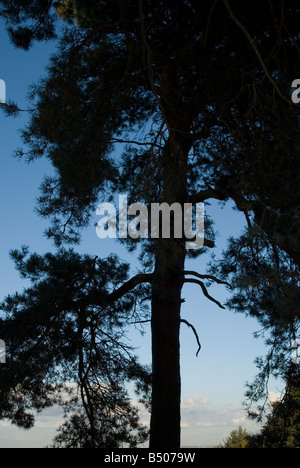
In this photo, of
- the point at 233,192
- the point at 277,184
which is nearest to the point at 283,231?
the point at 277,184

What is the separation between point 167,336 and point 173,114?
1.93m

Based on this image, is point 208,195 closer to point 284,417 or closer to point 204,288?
point 204,288

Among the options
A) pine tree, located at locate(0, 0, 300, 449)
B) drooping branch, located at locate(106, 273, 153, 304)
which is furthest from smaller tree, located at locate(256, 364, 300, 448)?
drooping branch, located at locate(106, 273, 153, 304)

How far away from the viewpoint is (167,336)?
4.48 metres

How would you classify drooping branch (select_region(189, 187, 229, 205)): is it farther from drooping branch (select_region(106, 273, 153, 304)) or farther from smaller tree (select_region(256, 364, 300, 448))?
smaller tree (select_region(256, 364, 300, 448))

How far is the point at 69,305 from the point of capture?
4.80 metres

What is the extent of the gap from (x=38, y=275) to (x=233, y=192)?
2007mm

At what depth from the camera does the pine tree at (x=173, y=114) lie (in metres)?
3.73

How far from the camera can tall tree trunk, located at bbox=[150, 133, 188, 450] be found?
13.7 ft

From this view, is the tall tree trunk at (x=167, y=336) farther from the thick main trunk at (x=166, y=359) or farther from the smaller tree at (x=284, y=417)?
the smaller tree at (x=284, y=417)

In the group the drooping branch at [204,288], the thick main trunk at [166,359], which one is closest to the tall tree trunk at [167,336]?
the thick main trunk at [166,359]

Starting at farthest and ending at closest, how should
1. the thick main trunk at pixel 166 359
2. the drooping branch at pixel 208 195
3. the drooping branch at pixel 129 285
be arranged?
the drooping branch at pixel 129 285, the drooping branch at pixel 208 195, the thick main trunk at pixel 166 359

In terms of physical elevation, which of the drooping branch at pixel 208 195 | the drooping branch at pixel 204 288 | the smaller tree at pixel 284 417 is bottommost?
the smaller tree at pixel 284 417
